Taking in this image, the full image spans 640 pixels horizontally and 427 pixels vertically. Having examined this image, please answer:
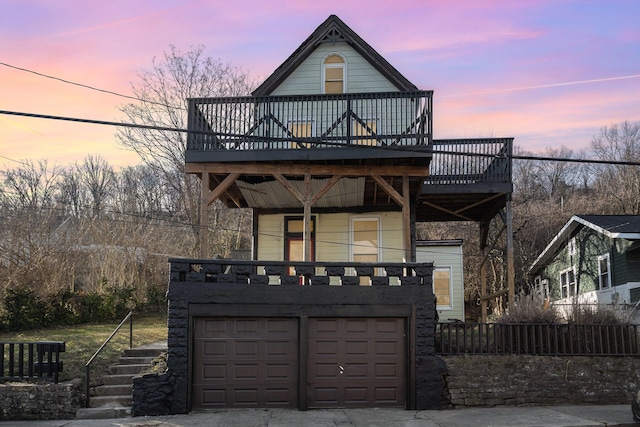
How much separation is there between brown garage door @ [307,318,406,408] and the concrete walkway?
38 cm

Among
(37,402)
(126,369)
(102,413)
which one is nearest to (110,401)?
(102,413)

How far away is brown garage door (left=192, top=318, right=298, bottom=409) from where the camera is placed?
515 inches

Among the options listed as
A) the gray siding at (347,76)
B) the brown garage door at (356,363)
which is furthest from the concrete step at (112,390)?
the gray siding at (347,76)

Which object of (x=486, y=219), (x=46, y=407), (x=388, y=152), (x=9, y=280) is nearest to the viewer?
(x=46, y=407)

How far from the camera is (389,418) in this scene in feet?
39.9

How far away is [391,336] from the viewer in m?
13.6

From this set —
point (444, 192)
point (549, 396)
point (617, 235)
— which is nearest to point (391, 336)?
point (549, 396)

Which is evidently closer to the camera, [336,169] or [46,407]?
[46,407]

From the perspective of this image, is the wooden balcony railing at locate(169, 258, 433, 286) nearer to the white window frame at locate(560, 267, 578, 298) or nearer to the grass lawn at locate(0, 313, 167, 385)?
the grass lawn at locate(0, 313, 167, 385)

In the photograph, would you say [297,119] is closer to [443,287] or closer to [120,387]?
[120,387]

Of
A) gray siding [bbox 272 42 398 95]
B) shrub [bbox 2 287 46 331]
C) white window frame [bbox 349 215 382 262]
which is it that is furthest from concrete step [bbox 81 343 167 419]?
gray siding [bbox 272 42 398 95]

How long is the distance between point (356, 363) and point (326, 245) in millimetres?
5786

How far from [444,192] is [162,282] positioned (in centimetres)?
1247

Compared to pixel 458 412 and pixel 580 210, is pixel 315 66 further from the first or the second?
pixel 580 210
